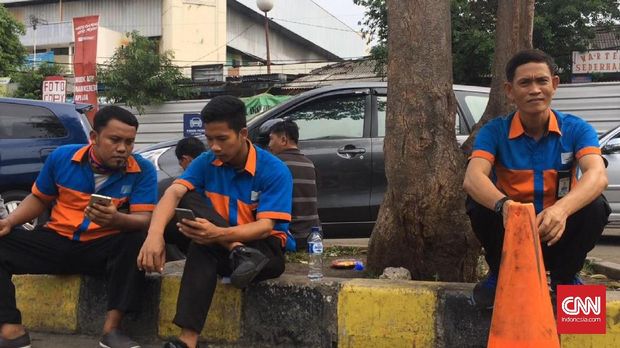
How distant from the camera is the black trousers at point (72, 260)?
10.5ft

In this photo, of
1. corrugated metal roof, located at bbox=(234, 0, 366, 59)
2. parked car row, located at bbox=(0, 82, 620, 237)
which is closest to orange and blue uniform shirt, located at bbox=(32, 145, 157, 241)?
parked car row, located at bbox=(0, 82, 620, 237)

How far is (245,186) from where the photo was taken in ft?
10.5

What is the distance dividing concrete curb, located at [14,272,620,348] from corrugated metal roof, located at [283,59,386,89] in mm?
20522

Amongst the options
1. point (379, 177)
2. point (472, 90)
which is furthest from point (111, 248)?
point (472, 90)

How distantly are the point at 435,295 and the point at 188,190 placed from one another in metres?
1.37

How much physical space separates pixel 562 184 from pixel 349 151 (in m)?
2.88

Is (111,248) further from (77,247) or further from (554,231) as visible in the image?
(554,231)

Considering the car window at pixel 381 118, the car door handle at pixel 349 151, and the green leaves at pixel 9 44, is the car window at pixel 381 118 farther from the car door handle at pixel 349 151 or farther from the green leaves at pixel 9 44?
the green leaves at pixel 9 44

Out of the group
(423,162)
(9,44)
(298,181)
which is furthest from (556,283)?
(9,44)

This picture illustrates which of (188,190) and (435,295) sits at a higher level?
(188,190)

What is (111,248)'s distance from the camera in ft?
11.0

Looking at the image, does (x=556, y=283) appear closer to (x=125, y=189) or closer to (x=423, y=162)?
(x=423, y=162)

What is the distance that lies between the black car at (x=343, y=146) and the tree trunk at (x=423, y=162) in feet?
5.88

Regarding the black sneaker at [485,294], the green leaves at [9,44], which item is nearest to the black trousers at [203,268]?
the black sneaker at [485,294]
